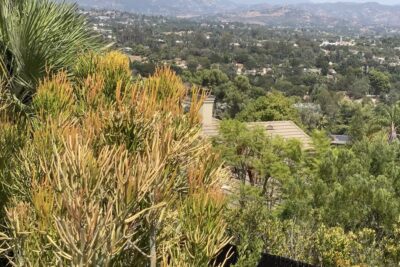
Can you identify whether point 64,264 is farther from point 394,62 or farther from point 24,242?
point 394,62

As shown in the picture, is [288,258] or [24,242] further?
[288,258]

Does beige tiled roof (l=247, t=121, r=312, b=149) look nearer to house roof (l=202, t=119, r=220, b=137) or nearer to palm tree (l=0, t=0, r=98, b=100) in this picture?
house roof (l=202, t=119, r=220, b=137)

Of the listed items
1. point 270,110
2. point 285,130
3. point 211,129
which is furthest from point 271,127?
point 270,110

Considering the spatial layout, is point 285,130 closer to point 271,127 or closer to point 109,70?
point 271,127

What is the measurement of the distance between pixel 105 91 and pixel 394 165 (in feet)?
20.3

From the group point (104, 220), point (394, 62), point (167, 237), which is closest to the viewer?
point (104, 220)

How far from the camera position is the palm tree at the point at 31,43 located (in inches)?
170

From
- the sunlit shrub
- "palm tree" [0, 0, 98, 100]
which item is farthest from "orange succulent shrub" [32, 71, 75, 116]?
"palm tree" [0, 0, 98, 100]

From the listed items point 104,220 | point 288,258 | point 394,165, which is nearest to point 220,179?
point 104,220

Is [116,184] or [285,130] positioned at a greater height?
[116,184]

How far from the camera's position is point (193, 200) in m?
2.56

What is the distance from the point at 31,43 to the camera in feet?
14.3

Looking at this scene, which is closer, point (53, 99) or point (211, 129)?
point (53, 99)

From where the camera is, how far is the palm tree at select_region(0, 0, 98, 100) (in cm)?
433
